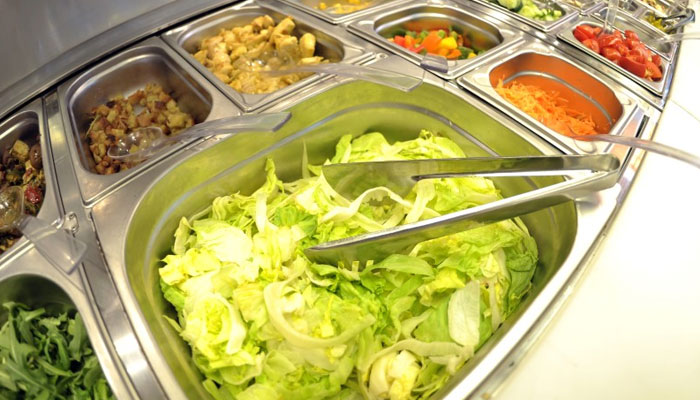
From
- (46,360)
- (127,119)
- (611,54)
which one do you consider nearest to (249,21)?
(127,119)

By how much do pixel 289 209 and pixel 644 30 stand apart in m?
2.90

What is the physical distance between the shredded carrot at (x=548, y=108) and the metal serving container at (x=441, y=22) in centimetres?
24

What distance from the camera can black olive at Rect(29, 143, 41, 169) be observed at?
1523mm

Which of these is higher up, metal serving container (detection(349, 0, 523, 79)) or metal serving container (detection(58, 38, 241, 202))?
metal serving container (detection(349, 0, 523, 79))

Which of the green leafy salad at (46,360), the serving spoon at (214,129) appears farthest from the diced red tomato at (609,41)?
the green leafy salad at (46,360)

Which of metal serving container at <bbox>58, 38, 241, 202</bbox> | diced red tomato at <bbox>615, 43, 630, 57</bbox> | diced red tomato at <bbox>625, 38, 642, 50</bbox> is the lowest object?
metal serving container at <bbox>58, 38, 241, 202</bbox>

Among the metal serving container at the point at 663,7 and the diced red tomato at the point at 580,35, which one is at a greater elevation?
the metal serving container at the point at 663,7

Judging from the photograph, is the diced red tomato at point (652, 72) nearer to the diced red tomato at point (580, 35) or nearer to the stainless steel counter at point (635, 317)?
the diced red tomato at point (580, 35)

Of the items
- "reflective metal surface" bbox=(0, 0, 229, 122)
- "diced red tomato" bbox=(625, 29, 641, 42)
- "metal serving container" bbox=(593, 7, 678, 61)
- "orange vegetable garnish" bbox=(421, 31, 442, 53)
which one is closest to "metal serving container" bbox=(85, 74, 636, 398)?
"orange vegetable garnish" bbox=(421, 31, 442, 53)

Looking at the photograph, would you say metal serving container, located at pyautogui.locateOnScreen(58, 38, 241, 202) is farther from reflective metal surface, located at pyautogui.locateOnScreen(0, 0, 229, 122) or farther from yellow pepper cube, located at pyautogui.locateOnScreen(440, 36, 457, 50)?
yellow pepper cube, located at pyautogui.locateOnScreen(440, 36, 457, 50)

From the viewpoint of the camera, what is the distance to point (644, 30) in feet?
9.07

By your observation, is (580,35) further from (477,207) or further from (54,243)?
(54,243)

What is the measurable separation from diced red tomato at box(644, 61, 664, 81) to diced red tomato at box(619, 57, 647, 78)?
0.08ft

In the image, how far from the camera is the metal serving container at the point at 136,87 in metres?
1.66
